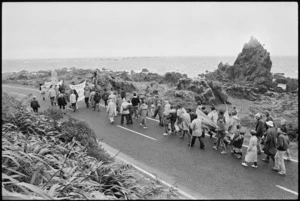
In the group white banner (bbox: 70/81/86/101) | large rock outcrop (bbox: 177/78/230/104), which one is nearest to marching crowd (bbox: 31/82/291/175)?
white banner (bbox: 70/81/86/101)

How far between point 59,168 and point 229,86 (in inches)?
942

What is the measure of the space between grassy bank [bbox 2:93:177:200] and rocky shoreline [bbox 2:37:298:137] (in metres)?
7.40

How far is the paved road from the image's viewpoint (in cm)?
475

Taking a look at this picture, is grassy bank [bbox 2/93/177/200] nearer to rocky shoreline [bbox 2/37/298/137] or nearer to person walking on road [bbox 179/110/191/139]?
person walking on road [bbox 179/110/191/139]

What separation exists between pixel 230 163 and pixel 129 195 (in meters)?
3.75

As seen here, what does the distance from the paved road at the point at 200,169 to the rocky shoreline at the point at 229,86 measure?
12.9ft

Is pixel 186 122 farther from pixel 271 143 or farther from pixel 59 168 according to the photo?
pixel 59 168

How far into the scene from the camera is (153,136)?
29.6ft

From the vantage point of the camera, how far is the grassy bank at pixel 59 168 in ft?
11.4

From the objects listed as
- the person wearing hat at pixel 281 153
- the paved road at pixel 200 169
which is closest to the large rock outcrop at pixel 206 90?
the paved road at pixel 200 169

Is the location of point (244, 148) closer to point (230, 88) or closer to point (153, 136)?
point (153, 136)

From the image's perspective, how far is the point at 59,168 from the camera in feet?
15.0

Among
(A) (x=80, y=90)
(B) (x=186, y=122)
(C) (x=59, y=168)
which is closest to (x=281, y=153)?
(B) (x=186, y=122)

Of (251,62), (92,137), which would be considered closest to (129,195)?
(92,137)
